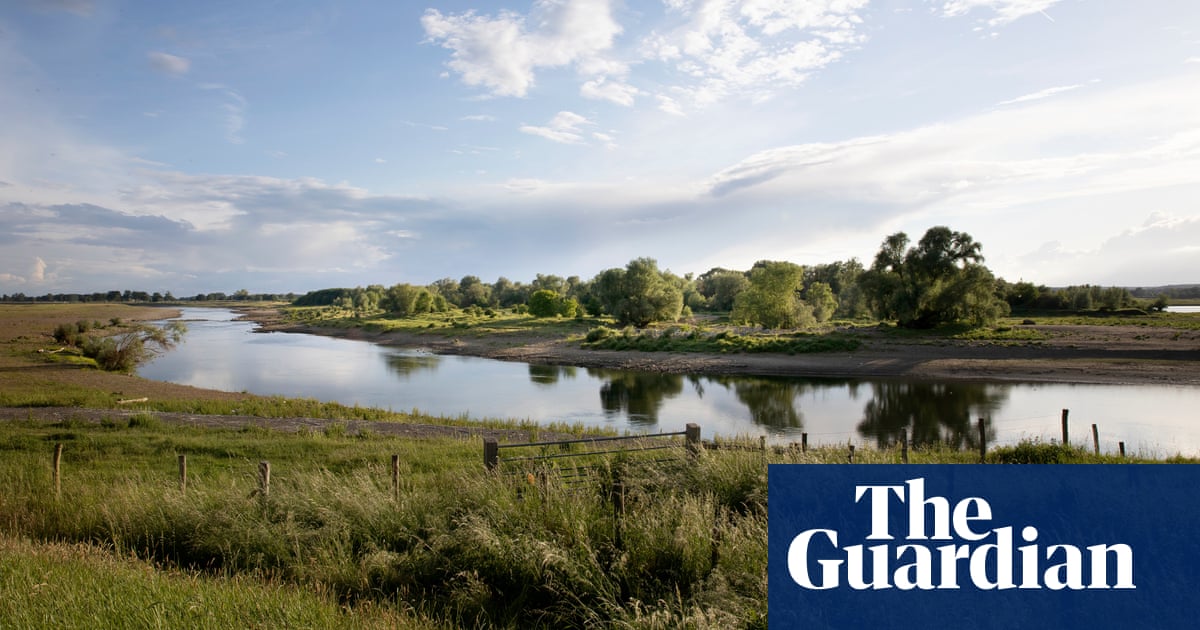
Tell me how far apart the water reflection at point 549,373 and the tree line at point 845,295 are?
22787 millimetres

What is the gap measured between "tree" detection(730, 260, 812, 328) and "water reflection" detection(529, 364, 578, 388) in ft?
71.8

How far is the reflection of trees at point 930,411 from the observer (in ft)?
69.3

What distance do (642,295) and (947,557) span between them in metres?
64.9

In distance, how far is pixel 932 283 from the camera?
49.8m

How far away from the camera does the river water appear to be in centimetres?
2167

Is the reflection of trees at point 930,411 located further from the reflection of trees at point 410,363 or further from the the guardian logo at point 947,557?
the reflection of trees at point 410,363

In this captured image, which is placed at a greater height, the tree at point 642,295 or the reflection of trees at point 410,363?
the tree at point 642,295

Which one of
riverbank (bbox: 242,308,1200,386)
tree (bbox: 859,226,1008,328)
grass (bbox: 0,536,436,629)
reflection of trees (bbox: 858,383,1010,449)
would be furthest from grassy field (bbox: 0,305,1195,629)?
tree (bbox: 859,226,1008,328)

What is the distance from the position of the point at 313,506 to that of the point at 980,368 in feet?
128

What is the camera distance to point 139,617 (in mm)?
4605

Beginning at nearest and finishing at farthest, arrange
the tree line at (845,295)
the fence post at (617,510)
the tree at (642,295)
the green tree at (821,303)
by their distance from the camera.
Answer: the fence post at (617,510) → the tree line at (845,295) → the green tree at (821,303) → the tree at (642,295)

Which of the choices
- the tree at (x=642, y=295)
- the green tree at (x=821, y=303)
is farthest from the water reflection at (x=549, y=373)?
the green tree at (x=821, y=303)

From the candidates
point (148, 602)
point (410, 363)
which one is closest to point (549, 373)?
point (410, 363)

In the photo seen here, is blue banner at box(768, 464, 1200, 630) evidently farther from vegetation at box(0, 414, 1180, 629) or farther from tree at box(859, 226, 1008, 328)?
tree at box(859, 226, 1008, 328)
